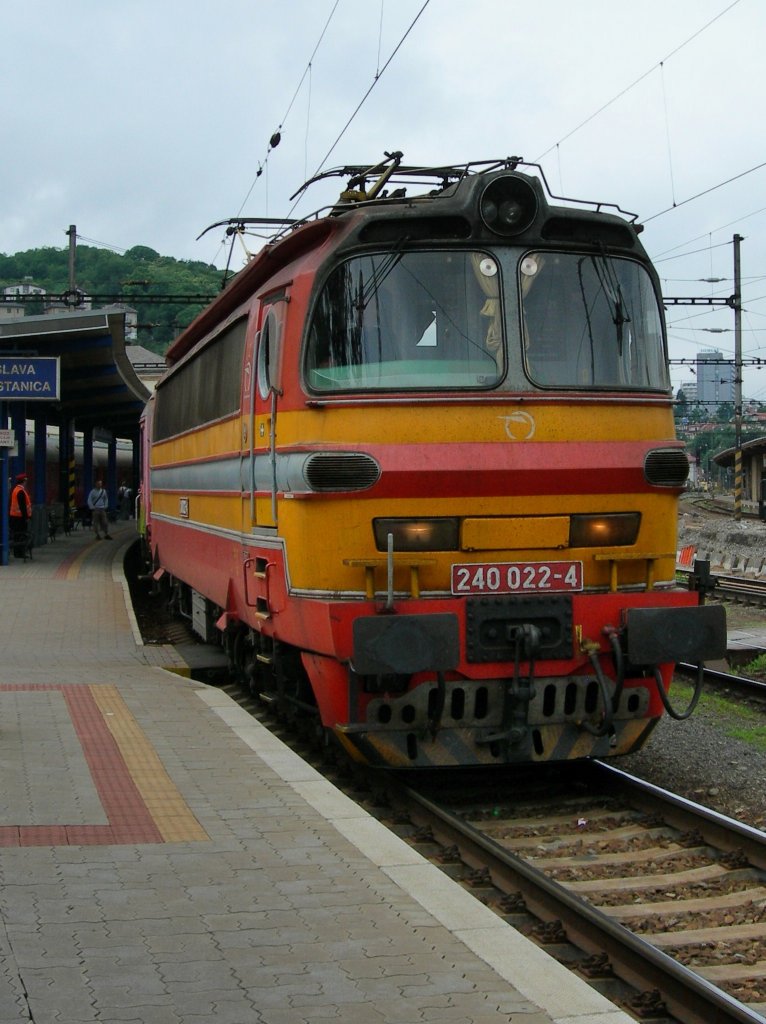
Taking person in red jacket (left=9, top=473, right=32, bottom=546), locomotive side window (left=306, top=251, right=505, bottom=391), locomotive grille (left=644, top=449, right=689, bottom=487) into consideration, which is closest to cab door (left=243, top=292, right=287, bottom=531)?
locomotive side window (left=306, top=251, right=505, bottom=391)

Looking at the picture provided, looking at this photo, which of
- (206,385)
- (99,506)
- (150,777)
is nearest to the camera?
(150,777)

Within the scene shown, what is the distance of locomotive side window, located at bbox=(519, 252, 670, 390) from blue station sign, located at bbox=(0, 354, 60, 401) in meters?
16.9

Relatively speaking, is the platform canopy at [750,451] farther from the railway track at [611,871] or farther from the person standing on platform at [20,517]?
the railway track at [611,871]

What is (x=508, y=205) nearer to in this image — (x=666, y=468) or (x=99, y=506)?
(x=666, y=468)

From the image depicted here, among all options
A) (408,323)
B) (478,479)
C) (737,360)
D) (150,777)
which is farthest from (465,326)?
(737,360)

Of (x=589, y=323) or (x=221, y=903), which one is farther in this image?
(x=589, y=323)

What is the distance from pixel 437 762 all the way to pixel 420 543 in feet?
4.24

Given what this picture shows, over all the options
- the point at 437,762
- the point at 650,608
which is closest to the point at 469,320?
the point at 650,608

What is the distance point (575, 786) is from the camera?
339 inches

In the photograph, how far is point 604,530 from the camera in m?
7.97

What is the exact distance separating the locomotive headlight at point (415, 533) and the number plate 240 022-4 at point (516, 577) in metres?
0.19

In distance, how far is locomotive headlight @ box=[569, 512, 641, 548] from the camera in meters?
7.90

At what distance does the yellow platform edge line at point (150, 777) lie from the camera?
6.50 metres

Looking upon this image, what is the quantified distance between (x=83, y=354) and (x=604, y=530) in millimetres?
20407
